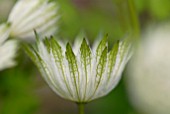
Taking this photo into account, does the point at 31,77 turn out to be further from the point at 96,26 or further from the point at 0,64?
the point at 0,64

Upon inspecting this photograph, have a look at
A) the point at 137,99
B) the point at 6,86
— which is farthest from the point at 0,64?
the point at 6,86

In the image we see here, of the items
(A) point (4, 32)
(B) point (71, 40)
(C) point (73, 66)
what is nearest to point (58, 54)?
(C) point (73, 66)

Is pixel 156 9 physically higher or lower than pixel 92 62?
lower

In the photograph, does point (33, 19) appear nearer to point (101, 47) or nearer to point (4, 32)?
point (4, 32)

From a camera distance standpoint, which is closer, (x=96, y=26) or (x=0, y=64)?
(x=0, y=64)

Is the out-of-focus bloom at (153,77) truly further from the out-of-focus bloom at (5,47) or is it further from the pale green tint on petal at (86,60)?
the out-of-focus bloom at (5,47)

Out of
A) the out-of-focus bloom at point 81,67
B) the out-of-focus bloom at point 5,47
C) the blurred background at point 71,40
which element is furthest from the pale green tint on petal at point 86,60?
the blurred background at point 71,40

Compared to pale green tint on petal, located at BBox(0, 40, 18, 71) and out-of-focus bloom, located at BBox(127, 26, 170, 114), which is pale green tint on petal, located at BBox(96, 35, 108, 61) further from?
pale green tint on petal, located at BBox(0, 40, 18, 71)
